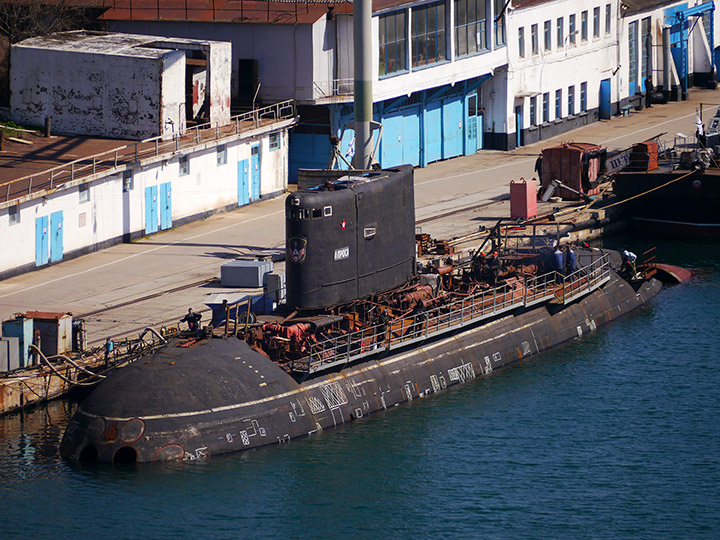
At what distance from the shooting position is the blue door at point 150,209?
68.1 metres

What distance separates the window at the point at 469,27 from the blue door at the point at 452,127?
335cm

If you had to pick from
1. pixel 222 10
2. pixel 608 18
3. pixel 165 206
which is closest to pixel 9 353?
pixel 165 206

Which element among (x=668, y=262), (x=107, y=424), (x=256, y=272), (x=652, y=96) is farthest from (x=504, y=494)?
(x=652, y=96)

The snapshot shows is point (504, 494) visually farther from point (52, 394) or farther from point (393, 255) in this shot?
point (52, 394)

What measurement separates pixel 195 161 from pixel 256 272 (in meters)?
14.1

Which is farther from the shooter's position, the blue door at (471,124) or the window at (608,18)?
the window at (608,18)

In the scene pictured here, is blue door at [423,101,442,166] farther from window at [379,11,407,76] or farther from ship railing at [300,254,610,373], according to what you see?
ship railing at [300,254,610,373]

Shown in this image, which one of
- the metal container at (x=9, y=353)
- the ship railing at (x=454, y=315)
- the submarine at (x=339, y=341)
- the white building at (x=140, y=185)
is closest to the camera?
the submarine at (x=339, y=341)

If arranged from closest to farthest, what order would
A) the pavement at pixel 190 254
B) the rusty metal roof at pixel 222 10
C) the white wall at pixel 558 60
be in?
the pavement at pixel 190 254 → the rusty metal roof at pixel 222 10 → the white wall at pixel 558 60

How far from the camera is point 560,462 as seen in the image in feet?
144

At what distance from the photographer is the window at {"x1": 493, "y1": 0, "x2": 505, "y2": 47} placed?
8906cm

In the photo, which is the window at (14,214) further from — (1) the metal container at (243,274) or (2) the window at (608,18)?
(2) the window at (608,18)

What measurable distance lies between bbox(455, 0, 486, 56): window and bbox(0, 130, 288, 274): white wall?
1515 centimetres

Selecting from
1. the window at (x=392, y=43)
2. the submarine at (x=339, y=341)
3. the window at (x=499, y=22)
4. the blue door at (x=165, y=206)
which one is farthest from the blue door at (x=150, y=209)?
the window at (x=499, y=22)
